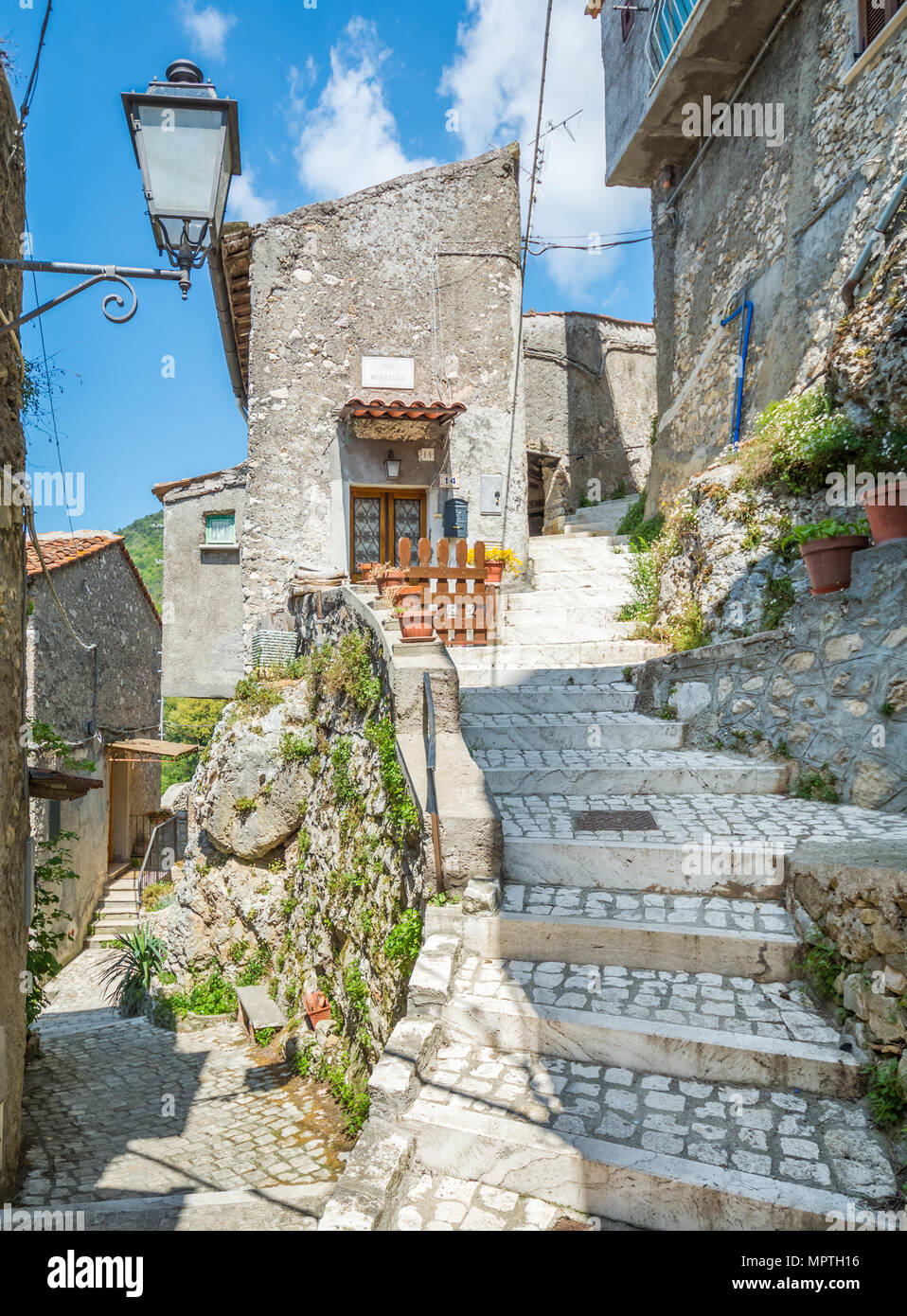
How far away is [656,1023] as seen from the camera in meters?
3.34

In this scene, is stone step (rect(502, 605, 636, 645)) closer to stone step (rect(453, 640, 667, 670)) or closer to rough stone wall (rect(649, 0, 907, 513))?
stone step (rect(453, 640, 667, 670))

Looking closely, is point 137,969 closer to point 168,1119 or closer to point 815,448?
point 168,1119

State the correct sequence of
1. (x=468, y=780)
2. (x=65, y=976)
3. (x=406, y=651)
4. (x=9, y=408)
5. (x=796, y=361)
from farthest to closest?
1. (x=65, y=976)
2. (x=796, y=361)
3. (x=406, y=651)
4. (x=9, y=408)
5. (x=468, y=780)

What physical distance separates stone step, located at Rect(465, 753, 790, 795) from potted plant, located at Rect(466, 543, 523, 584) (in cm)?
388

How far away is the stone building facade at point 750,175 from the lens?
8.36 metres

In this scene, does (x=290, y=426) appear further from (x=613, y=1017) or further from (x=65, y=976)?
(x=613, y=1017)

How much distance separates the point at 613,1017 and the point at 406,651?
9.63 ft

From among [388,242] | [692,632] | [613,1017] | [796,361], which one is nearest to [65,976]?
[692,632]

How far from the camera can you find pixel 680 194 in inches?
506

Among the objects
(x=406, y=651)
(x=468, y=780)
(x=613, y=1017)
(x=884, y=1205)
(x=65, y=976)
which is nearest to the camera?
(x=884, y=1205)

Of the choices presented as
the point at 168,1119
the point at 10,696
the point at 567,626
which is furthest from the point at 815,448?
the point at 168,1119

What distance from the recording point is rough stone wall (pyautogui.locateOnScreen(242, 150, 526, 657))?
1223 centimetres

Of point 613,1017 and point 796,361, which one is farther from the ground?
point 796,361

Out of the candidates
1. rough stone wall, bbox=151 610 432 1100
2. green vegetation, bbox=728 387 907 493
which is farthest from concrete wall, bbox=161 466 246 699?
green vegetation, bbox=728 387 907 493
